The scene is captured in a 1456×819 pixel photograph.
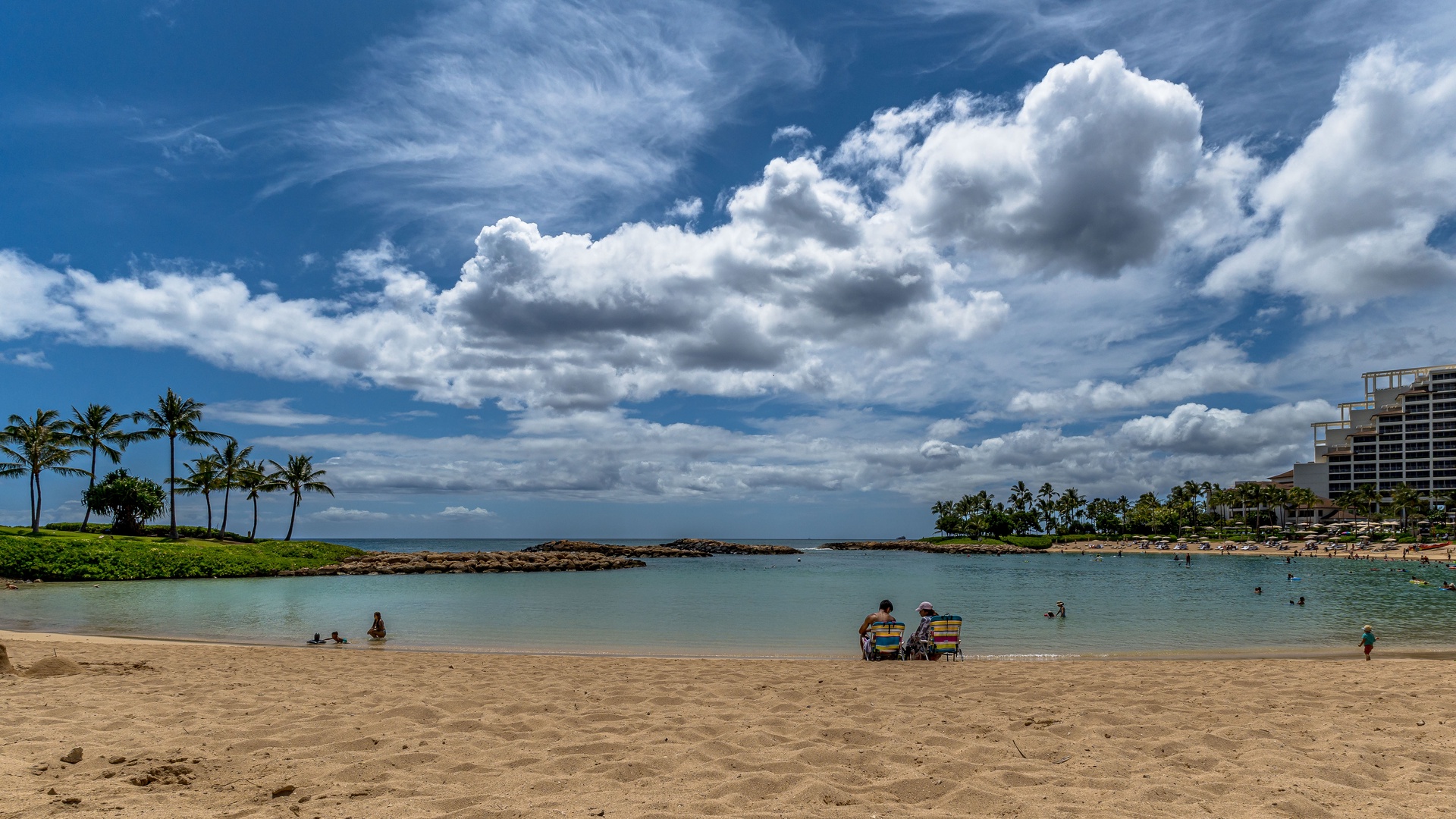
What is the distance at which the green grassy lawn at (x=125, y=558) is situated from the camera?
41.2 m

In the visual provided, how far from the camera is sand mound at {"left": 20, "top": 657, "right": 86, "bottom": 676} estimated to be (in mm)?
11055

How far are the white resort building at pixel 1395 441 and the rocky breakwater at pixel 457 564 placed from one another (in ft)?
487

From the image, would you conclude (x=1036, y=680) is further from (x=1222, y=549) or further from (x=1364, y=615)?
(x=1222, y=549)

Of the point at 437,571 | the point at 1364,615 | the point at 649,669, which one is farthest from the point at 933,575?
the point at 649,669

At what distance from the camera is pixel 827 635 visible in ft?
73.2

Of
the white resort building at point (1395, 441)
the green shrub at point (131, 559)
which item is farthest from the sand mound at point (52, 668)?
the white resort building at point (1395, 441)

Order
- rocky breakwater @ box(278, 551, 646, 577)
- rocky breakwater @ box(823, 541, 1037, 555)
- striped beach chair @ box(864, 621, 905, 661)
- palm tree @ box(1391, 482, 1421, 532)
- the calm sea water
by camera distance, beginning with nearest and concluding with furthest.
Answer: striped beach chair @ box(864, 621, 905, 661), the calm sea water, rocky breakwater @ box(278, 551, 646, 577), palm tree @ box(1391, 482, 1421, 532), rocky breakwater @ box(823, 541, 1037, 555)

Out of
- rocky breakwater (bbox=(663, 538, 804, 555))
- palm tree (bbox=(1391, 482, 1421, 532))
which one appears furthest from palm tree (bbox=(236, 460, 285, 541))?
palm tree (bbox=(1391, 482, 1421, 532))

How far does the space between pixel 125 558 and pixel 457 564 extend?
885 inches

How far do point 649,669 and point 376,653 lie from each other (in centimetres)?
709

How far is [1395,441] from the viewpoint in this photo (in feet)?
461

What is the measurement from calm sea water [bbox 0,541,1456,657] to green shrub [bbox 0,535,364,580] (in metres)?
3.45

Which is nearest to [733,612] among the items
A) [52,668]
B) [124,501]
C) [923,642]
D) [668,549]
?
[923,642]

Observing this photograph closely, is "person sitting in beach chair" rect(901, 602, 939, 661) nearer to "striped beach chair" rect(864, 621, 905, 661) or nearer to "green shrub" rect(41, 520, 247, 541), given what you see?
"striped beach chair" rect(864, 621, 905, 661)
